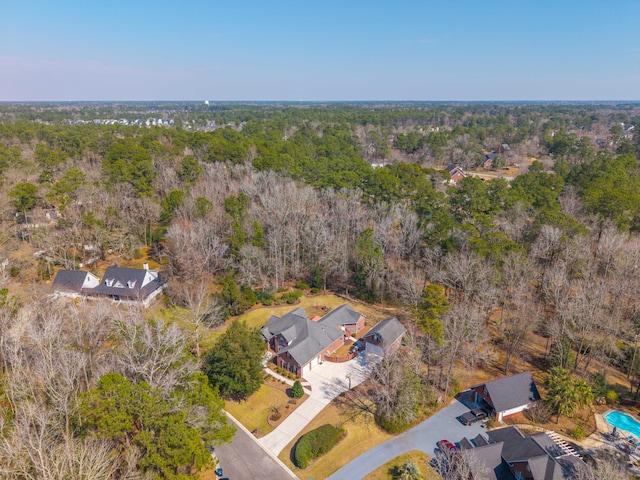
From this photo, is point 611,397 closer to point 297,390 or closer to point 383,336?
point 383,336

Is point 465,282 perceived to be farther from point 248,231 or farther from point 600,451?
point 248,231

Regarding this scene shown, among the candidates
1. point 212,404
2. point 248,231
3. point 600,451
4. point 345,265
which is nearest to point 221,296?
point 248,231

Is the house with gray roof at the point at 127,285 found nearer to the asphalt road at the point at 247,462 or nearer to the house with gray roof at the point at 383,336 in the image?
the asphalt road at the point at 247,462

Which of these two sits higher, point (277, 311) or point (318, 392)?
point (277, 311)

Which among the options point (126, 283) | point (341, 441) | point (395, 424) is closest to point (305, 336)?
point (341, 441)

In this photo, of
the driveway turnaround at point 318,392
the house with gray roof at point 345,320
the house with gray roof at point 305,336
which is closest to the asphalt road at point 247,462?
the driveway turnaround at point 318,392

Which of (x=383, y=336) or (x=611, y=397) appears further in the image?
(x=383, y=336)
